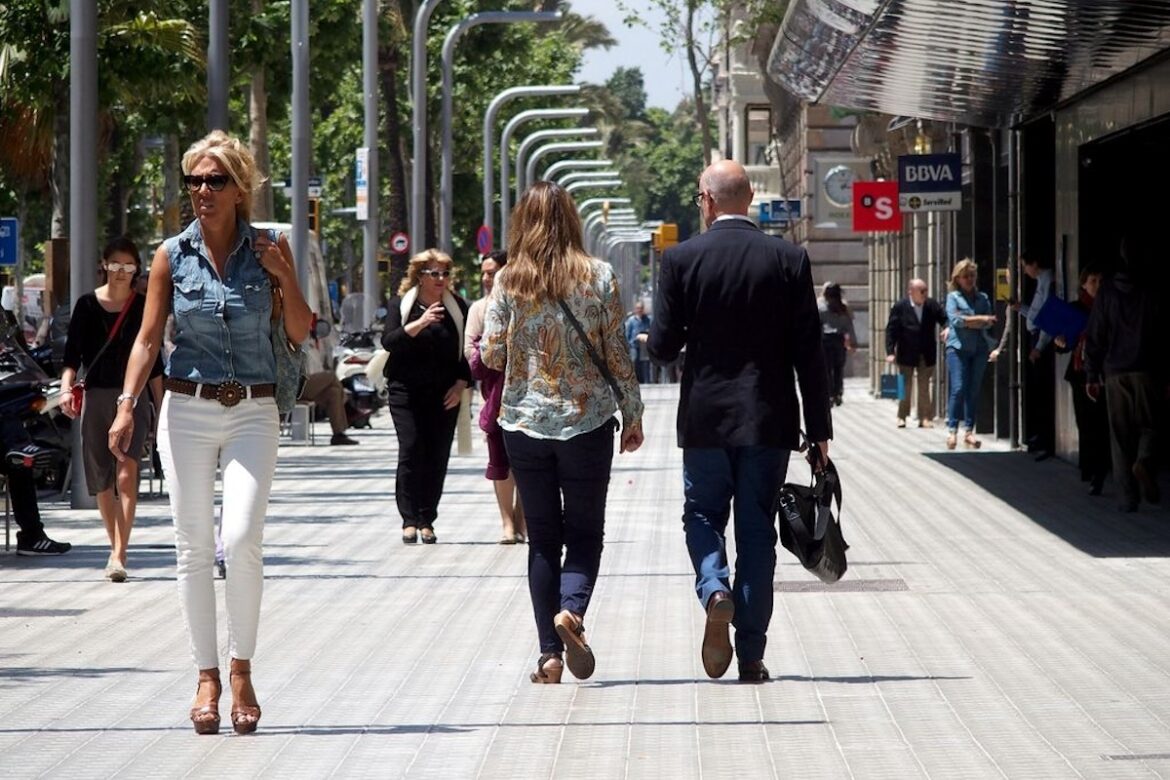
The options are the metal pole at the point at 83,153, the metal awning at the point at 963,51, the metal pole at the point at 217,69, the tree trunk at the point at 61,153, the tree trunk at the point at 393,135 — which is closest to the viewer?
the metal awning at the point at 963,51

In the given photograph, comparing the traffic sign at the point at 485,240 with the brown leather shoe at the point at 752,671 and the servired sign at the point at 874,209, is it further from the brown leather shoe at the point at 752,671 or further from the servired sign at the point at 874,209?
the brown leather shoe at the point at 752,671

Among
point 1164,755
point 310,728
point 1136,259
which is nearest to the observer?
point 1164,755

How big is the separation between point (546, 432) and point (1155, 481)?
8455 millimetres

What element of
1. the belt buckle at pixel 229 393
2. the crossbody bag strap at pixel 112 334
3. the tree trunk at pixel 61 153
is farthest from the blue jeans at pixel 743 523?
the tree trunk at pixel 61 153

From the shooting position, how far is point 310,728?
787cm

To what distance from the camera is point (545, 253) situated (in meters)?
8.88

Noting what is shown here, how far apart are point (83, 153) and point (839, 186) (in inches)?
1217


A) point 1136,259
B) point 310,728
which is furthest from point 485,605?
point 1136,259

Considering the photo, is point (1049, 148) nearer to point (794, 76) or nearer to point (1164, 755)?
point (794, 76)

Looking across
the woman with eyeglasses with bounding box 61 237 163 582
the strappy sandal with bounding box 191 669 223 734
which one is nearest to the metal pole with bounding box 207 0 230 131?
the woman with eyeglasses with bounding box 61 237 163 582

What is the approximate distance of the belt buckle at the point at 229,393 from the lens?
25.2 ft

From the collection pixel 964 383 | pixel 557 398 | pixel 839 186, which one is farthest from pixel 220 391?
pixel 839 186

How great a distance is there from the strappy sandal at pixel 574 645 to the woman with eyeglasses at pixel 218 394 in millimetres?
1274

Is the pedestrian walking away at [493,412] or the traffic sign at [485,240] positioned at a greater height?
the traffic sign at [485,240]
